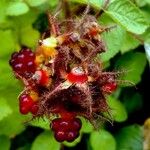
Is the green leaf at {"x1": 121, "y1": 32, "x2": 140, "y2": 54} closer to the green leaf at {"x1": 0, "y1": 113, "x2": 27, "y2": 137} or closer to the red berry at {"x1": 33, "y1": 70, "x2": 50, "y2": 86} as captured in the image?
the green leaf at {"x1": 0, "y1": 113, "x2": 27, "y2": 137}

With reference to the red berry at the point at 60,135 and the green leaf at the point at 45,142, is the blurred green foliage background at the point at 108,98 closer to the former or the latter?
the green leaf at the point at 45,142

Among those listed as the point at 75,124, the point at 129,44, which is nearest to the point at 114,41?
the point at 129,44

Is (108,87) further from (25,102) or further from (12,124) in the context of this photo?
(12,124)

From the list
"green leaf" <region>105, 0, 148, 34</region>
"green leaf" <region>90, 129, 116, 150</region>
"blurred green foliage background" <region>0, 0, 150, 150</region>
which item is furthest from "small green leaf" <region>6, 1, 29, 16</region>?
"green leaf" <region>90, 129, 116, 150</region>

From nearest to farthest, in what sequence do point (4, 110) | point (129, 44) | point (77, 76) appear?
point (77, 76)
point (4, 110)
point (129, 44)

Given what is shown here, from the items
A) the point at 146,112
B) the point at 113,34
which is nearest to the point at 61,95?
the point at 113,34

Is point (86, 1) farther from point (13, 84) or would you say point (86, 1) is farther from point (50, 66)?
point (13, 84)

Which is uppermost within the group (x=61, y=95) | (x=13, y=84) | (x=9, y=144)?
(x=61, y=95)
